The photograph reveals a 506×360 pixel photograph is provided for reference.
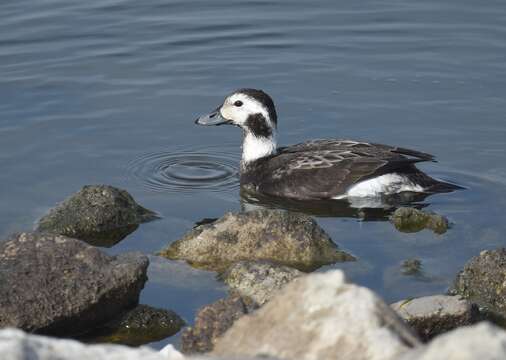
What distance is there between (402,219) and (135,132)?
3.58 m

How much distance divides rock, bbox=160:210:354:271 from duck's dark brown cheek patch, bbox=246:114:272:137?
2713 mm

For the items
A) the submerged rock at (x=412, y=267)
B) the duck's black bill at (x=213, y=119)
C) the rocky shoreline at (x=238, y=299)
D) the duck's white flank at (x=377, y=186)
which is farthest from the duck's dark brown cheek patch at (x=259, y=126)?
the submerged rock at (x=412, y=267)

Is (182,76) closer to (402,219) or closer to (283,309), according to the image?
(402,219)

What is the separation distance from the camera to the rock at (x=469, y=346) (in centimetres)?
368

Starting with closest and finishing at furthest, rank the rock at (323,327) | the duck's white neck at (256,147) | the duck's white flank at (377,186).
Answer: the rock at (323,327), the duck's white flank at (377,186), the duck's white neck at (256,147)

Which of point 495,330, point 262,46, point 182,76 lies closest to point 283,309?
point 495,330

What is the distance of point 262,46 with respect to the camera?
47.0ft

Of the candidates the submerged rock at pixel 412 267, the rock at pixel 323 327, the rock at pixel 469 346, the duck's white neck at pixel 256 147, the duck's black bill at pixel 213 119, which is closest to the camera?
the rock at pixel 469 346

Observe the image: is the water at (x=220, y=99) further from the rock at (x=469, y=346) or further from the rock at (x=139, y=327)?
the rock at (x=469, y=346)

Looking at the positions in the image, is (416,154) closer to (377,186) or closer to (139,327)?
(377,186)

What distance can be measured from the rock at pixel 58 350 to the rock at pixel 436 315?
2890 mm

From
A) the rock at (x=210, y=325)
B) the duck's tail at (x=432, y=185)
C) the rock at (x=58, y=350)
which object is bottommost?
the duck's tail at (x=432, y=185)

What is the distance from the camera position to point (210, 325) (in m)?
6.43

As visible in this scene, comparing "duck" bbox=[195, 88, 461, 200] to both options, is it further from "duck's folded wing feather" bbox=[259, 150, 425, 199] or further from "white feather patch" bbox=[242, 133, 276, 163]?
"white feather patch" bbox=[242, 133, 276, 163]
